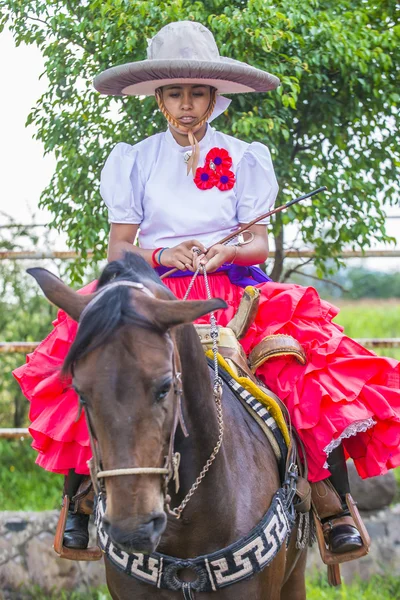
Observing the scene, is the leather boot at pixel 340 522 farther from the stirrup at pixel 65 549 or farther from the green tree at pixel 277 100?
the green tree at pixel 277 100

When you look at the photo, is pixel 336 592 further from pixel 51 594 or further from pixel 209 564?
pixel 209 564

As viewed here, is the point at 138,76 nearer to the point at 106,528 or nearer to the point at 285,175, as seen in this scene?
A: the point at 285,175

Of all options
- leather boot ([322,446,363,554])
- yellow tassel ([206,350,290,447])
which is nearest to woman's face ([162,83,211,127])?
yellow tassel ([206,350,290,447])

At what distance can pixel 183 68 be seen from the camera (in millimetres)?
3586

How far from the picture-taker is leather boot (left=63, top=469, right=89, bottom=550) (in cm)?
352

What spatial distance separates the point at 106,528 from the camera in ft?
7.22

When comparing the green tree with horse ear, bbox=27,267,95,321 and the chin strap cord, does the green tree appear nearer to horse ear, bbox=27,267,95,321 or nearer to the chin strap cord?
the chin strap cord

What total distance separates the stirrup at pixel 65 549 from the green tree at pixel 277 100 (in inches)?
80.3

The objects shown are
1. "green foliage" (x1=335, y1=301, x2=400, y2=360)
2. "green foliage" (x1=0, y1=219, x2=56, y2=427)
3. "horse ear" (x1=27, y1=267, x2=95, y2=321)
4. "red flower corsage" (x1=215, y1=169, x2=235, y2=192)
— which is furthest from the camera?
"green foliage" (x1=335, y1=301, x2=400, y2=360)

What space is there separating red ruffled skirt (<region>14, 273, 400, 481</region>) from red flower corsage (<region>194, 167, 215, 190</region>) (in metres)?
0.40

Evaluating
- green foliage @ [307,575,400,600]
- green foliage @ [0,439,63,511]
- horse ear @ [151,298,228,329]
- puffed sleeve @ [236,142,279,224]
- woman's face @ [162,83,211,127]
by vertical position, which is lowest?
A: green foliage @ [307,575,400,600]

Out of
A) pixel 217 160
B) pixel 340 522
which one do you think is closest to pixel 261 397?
pixel 340 522

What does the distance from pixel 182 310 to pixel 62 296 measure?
1.17 feet

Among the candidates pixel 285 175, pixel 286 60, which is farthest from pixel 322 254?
pixel 286 60
